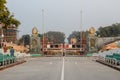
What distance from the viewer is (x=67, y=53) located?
107625 mm

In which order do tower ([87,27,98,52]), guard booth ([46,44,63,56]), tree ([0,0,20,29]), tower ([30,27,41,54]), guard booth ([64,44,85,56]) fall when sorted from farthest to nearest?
guard booth ([46,44,63,56]) < guard booth ([64,44,85,56]) < tower ([30,27,41,54]) < tower ([87,27,98,52]) < tree ([0,0,20,29])

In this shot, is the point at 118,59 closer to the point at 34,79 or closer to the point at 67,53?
the point at 34,79

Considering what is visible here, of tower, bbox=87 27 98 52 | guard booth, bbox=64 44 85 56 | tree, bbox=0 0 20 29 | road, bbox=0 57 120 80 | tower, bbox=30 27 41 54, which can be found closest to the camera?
road, bbox=0 57 120 80

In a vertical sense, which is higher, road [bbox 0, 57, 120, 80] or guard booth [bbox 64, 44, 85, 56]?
guard booth [bbox 64, 44, 85, 56]

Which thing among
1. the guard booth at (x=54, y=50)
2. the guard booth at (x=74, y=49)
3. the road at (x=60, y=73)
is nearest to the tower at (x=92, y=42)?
the guard booth at (x=74, y=49)

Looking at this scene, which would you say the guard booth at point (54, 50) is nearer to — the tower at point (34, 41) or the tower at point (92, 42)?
the tower at point (34, 41)

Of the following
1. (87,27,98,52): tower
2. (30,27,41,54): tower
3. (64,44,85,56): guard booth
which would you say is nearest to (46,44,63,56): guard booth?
(64,44,85,56): guard booth

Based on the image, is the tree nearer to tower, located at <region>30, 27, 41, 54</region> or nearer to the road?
the road

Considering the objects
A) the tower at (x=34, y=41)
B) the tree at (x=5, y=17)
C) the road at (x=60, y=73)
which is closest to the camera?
the road at (x=60, y=73)

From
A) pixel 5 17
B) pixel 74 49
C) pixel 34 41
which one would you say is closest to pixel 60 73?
pixel 5 17

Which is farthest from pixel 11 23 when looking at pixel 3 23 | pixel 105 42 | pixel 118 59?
pixel 105 42

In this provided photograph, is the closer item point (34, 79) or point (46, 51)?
point (34, 79)

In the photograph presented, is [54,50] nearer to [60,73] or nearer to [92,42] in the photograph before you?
[92,42]

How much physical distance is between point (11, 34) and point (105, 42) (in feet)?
118
